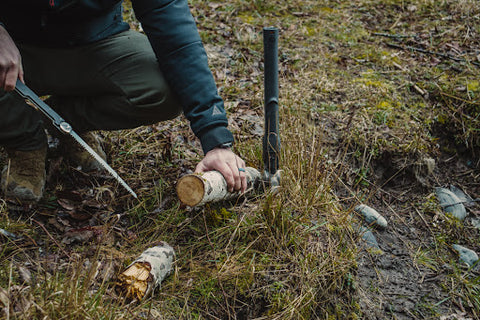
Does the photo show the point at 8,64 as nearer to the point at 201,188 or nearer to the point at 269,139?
the point at 201,188

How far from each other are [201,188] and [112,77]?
974mm

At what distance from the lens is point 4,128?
7.66 ft

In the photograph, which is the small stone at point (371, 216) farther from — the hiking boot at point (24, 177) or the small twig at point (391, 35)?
the small twig at point (391, 35)

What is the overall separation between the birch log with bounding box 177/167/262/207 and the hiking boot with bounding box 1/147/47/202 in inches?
39.7

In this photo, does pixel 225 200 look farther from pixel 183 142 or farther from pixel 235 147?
pixel 183 142

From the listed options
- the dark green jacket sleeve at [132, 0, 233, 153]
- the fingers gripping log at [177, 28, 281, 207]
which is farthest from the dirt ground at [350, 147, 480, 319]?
the dark green jacket sleeve at [132, 0, 233, 153]

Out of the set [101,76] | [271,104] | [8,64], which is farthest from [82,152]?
[271,104]

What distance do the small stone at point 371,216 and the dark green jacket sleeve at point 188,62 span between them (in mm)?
1263

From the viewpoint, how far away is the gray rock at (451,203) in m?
3.25

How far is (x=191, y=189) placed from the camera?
6.76ft

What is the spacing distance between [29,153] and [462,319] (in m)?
2.73

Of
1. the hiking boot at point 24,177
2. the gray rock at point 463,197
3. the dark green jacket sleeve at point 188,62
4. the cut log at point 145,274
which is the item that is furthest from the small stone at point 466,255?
the hiking boot at point 24,177

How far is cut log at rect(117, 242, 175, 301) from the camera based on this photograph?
6.21ft

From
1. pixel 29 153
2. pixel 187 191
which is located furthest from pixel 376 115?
pixel 29 153
